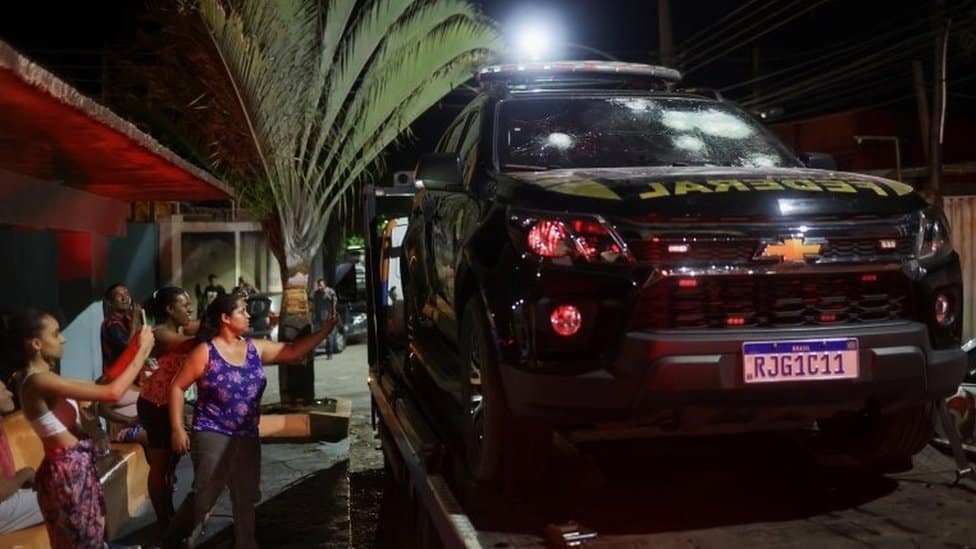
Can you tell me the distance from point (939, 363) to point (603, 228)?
1.38 metres

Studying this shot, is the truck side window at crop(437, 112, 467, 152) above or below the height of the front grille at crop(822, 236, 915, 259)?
above

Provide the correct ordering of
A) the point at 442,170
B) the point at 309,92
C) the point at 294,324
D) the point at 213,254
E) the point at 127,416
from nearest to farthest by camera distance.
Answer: the point at 442,170, the point at 127,416, the point at 309,92, the point at 294,324, the point at 213,254

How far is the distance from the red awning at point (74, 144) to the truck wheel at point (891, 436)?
3.62m

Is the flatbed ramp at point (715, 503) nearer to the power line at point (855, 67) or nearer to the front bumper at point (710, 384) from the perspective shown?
the front bumper at point (710, 384)

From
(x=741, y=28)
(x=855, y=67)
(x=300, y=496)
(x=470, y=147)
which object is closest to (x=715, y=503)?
(x=470, y=147)

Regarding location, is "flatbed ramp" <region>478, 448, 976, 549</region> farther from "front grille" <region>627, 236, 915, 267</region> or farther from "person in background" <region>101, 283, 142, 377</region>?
"person in background" <region>101, 283, 142, 377</region>

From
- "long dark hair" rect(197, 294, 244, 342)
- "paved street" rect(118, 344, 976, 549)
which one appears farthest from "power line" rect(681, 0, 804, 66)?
"paved street" rect(118, 344, 976, 549)

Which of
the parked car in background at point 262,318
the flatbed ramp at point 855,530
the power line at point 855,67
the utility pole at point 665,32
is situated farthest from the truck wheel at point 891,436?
the utility pole at point 665,32

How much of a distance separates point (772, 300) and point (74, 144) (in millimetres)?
4098

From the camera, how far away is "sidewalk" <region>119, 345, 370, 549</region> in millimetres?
6496

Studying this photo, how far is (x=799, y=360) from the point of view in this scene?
3.24 meters

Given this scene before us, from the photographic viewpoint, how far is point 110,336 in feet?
22.0

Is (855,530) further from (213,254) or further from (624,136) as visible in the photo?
(213,254)

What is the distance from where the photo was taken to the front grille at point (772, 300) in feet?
10.6
